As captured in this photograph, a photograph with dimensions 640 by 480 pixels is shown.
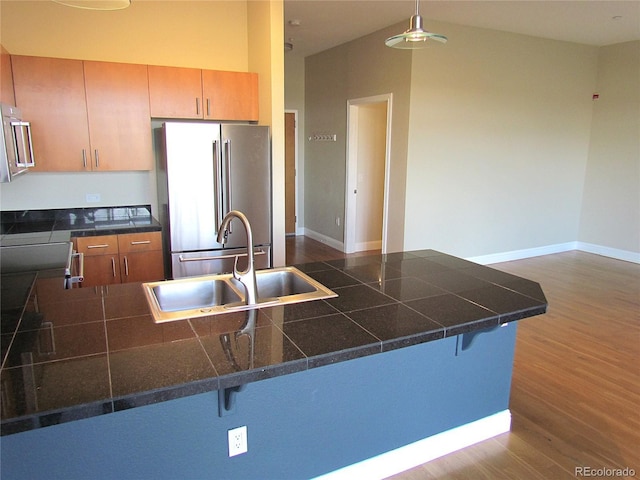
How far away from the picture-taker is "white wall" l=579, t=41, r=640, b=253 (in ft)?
19.6

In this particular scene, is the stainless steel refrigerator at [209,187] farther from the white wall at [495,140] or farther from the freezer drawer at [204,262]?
the white wall at [495,140]

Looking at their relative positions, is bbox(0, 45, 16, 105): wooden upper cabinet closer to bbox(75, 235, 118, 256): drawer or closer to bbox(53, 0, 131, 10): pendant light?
bbox(75, 235, 118, 256): drawer

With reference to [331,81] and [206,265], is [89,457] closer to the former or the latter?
[206,265]

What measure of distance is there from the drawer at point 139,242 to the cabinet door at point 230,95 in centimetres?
112

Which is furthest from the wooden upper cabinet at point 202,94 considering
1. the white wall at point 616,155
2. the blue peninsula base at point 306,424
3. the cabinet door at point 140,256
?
the white wall at point 616,155

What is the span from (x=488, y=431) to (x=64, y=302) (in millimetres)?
2143

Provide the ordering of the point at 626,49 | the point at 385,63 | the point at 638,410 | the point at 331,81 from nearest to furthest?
the point at 638,410, the point at 385,63, the point at 626,49, the point at 331,81

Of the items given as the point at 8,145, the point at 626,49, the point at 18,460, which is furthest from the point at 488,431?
the point at 626,49

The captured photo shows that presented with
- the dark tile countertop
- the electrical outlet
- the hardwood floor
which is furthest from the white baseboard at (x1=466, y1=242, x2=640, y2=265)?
the electrical outlet

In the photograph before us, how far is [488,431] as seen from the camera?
2.41 meters

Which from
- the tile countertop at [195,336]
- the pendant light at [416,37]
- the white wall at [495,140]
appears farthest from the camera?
the white wall at [495,140]

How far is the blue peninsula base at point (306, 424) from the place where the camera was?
1.47 metres

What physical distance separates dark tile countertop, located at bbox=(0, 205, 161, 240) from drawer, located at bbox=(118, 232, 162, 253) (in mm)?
39

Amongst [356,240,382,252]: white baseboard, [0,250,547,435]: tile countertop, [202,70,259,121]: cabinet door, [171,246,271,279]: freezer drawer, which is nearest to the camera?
[0,250,547,435]: tile countertop
